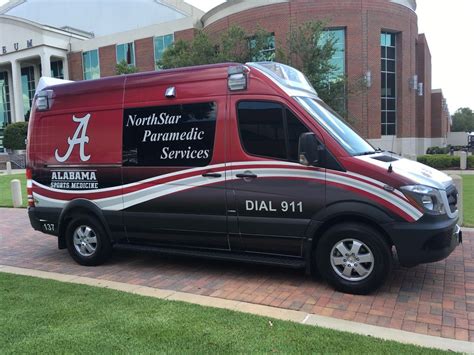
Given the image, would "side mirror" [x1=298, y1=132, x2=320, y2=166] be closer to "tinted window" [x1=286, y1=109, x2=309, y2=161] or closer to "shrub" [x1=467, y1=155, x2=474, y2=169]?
"tinted window" [x1=286, y1=109, x2=309, y2=161]

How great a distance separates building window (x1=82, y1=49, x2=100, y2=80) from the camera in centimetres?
5356

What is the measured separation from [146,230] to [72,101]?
2266 millimetres

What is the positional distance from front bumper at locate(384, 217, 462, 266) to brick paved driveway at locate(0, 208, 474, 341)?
497mm

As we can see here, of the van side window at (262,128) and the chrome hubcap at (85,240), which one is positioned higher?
the van side window at (262,128)

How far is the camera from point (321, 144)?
4.90 meters

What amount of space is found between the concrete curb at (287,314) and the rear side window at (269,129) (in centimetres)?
172

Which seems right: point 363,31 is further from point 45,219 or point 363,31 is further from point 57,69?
point 57,69

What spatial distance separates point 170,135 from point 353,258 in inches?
109

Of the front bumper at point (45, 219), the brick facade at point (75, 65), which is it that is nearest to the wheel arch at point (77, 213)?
the front bumper at point (45, 219)

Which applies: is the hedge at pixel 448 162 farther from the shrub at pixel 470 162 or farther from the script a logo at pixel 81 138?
the script a logo at pixel 81 138

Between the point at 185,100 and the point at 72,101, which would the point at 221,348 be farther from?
the point at 72,101

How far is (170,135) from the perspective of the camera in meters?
5.74

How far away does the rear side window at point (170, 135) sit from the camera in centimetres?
552

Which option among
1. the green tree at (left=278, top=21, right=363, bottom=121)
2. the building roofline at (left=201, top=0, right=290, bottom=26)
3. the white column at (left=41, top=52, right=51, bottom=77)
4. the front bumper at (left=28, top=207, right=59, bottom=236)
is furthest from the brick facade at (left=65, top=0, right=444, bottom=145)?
the front bumper at (left=28, top=207, right=59, bottom=236)
